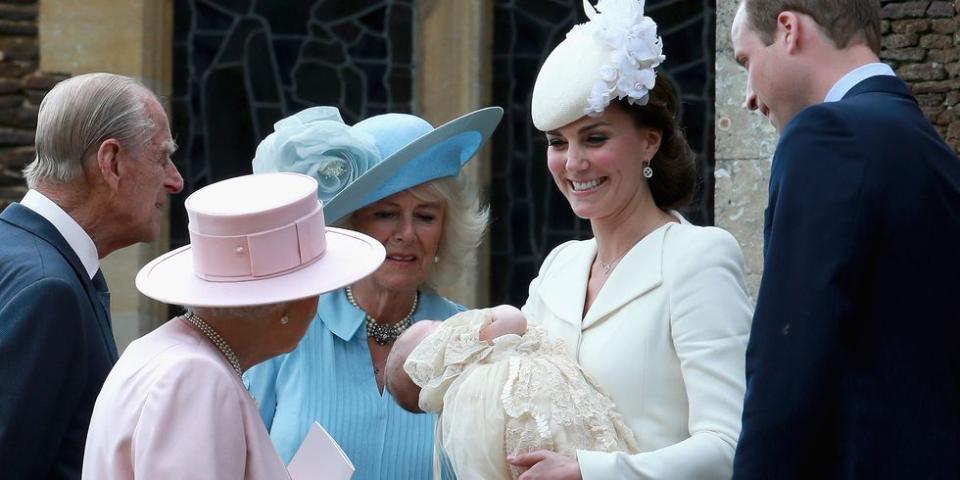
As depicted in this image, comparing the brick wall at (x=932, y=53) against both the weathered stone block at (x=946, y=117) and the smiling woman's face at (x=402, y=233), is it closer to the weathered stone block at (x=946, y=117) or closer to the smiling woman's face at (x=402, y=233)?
the weathered stone block at (x=946, y=117)

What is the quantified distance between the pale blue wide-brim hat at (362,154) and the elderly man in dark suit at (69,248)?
1.35 feet

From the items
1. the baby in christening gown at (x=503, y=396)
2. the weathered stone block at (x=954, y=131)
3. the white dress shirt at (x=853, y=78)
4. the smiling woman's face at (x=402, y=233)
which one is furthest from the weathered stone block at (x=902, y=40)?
the white dress shirt at (x=853, y=78)

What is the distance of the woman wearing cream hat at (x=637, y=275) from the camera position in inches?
118

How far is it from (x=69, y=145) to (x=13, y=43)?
12.6 feet

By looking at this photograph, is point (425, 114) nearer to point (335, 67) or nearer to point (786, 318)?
point (335, 67)

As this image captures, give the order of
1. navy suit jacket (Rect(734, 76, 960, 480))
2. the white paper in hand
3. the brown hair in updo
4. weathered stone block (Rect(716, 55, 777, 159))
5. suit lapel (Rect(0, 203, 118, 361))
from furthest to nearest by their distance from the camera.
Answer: weathered stone block (Rect(716, 55, 777, 159)) < the brown hair in updo < suit lapel (Rect(0, 203, 118, 361)) < the white paper in hand < navy suit jacket (Rect(734, 76, 960, 480))

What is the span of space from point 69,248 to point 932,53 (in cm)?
392

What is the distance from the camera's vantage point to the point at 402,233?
12.8 feet

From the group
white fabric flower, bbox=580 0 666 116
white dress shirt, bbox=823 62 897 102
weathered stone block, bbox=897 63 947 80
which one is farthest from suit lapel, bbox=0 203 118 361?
weathered stone block, bbox=897 63 947 80

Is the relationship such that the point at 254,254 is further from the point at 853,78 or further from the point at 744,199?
the point at 744,199

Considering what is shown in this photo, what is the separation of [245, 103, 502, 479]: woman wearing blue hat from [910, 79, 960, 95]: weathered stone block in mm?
2670

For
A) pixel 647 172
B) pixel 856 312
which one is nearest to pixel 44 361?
pixel 647 172

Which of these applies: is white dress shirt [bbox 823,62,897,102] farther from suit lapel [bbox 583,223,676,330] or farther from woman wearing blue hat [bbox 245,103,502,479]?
woman wearing blue hat [bbox 245,103,502,479]

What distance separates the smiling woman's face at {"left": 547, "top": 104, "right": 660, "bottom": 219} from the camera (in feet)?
11.0
